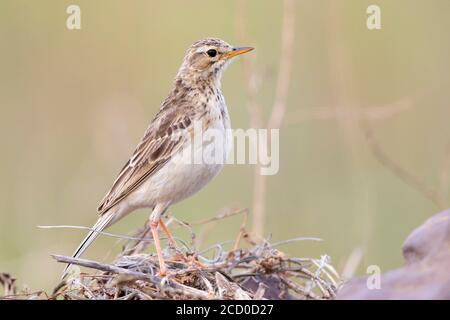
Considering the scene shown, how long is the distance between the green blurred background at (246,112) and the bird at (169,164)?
1.39 metres

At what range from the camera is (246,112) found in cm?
1120

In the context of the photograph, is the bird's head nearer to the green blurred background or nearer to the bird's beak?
the bird's beak

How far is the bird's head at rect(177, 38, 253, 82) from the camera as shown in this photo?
775 centimetres

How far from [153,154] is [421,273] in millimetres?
2813

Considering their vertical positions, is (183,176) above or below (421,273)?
above

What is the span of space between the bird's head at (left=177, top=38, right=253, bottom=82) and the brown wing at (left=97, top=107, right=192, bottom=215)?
1.63ft

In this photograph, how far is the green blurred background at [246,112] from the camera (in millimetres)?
9539

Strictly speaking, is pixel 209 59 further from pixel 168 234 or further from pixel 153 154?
pixel 168 234

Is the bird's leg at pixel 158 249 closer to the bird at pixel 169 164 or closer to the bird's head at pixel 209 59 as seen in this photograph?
the bird at pixel 169 164

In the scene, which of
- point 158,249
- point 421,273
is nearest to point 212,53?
point 158,249

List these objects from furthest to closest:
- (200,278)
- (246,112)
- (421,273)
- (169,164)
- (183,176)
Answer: (246,112), (169,164), (183,176), (200,278), (421,273)

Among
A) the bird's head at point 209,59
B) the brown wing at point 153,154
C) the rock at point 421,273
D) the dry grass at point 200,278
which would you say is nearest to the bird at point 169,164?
the brown wing at point 153,154
